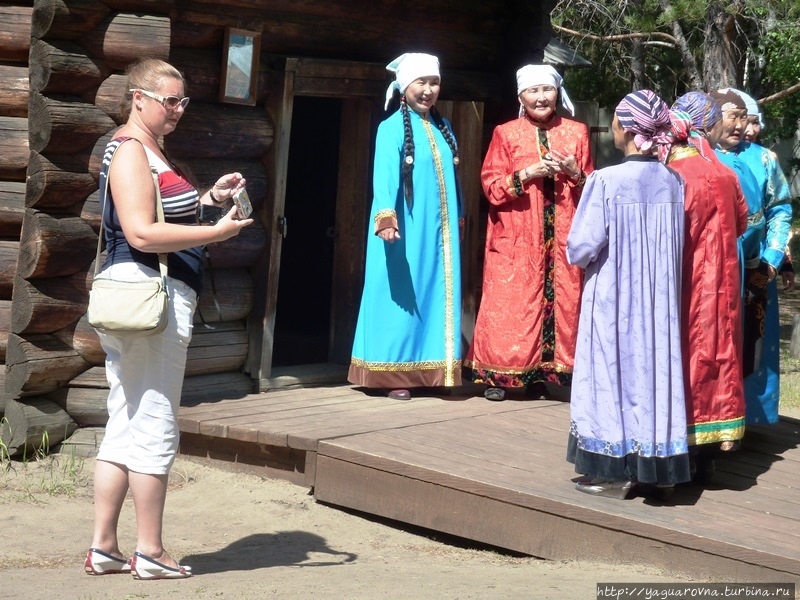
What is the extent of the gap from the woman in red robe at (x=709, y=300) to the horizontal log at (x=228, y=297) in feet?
8.93

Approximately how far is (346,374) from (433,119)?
1.65 metres

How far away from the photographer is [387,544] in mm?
5156

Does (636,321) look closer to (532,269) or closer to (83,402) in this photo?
(532,269)

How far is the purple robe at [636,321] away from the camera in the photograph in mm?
4539

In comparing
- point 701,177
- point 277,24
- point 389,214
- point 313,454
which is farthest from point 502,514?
point 277,24

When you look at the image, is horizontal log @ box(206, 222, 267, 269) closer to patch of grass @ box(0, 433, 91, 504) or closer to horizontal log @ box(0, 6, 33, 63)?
patch of grass @ box(0, 433, 91, 504)

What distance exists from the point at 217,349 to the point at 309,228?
8.70 ft

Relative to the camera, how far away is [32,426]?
19.2 ft

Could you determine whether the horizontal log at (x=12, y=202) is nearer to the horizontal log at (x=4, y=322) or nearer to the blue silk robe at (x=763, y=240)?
the horizontal log at (x=4, y=322)

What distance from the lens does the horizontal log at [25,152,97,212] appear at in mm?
5641

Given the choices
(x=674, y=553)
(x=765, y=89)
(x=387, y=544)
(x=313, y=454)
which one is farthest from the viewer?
(x=765, y=89)

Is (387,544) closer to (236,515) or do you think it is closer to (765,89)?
(236,515)

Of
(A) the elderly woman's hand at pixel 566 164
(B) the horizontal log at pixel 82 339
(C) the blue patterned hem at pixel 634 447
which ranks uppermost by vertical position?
(A) the elderly woman's hand at pixel 566 164

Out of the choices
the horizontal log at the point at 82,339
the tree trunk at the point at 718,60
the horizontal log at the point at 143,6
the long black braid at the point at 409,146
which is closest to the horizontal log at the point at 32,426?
the horizontal log at the point at 82,339
